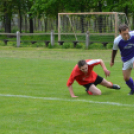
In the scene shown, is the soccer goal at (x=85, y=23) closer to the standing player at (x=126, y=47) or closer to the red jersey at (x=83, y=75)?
the red jersey at (x=83, y=75)

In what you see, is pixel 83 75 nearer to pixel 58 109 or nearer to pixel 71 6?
pixel 58 109


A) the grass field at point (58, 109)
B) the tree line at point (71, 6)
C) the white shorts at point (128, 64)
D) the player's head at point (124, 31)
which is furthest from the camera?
the tree line at point (71, 6)

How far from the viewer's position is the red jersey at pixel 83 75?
314 inches

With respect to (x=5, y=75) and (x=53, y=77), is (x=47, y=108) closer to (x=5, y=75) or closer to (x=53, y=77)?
(x=53, y=77)

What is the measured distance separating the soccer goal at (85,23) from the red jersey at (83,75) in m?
19.0

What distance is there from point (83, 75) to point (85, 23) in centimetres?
2159

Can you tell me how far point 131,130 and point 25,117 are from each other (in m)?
1.84

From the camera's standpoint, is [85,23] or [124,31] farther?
[85,23]

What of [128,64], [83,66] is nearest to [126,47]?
[128,64]

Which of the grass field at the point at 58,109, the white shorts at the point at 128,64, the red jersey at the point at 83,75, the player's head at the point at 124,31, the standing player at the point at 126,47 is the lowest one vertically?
the grass field at the point at 58,109

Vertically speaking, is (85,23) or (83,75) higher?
(83,75)

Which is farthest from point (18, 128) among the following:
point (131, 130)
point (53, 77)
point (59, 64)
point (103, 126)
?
point (59, 64)

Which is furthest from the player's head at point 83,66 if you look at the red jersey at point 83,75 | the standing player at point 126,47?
the standing player at point 126,47

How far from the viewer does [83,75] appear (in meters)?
8.23
